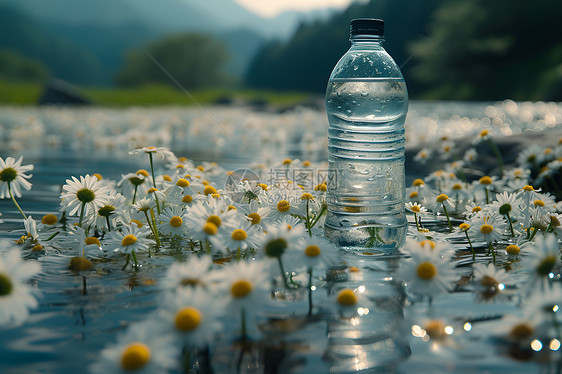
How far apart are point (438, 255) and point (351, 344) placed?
26.3 inches

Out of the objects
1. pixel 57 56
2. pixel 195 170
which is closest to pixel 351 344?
pixel 195 170

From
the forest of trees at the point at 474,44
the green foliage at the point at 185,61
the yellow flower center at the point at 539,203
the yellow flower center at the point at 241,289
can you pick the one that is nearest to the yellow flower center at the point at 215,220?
the yellow flower center at the point at 241,289

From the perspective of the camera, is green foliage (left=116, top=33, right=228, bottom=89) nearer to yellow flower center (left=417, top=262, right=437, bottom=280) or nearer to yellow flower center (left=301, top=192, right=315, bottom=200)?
yellow flower center (left=301, top=192, right=315, bottom=200)

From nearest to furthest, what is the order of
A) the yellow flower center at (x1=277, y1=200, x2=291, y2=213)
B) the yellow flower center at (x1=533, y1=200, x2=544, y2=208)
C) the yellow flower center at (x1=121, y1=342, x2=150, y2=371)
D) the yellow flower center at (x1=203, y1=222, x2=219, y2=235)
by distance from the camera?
1. the yellow flower center at (x1=121, y1=342, x2=150, y2=371)
2. the yellow flower center at (x1=203, y1=222, x2=219, y2=235)
3. the yellow flower center at (x1=277, y1=200, x2=291, y2=213)
4. the yellow flower center at (x1=533, y1=200, x2=544, y2=208)

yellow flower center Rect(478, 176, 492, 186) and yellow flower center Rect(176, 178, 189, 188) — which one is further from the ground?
yellow flower center Rect(478, 176, 492, 186)

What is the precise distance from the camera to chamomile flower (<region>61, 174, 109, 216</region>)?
11.0 feet

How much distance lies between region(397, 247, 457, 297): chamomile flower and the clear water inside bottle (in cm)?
96

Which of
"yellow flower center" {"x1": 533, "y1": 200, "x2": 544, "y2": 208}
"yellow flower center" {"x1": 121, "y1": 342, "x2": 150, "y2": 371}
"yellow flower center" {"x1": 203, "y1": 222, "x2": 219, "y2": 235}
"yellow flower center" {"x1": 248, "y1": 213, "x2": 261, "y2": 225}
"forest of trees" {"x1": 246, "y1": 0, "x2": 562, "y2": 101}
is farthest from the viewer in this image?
"forest of trees" {"x1": 246, "y1": 0, "x2": 562, "y2": 101}

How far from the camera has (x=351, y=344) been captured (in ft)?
7.18

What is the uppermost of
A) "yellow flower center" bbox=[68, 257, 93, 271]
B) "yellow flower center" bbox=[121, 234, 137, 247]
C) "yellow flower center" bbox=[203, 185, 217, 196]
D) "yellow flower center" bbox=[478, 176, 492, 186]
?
"yellow flower center" bbox=[478, 176, 492, 186]

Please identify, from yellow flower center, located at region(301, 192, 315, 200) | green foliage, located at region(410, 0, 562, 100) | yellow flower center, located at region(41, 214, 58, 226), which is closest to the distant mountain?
green foliage, located at region(410, 0, 562, 100)

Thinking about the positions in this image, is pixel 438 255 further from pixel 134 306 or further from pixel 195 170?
pixel 195 170

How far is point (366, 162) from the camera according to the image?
3.87m

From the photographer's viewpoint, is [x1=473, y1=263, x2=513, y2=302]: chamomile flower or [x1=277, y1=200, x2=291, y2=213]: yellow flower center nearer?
[x1=473, y1=263, x2=513, y2=302]: chamomile flower
